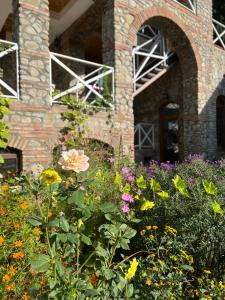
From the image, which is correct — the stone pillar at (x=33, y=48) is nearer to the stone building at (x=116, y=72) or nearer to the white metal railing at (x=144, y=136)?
the stone building at (x=116, y=72)

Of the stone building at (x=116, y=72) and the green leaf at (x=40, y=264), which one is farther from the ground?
the stone building at (x=116, y=72)

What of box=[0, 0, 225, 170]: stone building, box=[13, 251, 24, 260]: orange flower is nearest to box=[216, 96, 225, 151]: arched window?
box=[0, 0, 225, 170]: stone building

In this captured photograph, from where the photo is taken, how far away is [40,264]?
5.03 ft

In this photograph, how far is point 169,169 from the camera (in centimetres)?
393

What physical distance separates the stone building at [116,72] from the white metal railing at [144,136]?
4 centimetres

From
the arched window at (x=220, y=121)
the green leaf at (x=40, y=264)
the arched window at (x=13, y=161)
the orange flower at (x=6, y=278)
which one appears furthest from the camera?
the arched window at (x=220, y=121)

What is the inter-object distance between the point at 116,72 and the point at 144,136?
15.6ft

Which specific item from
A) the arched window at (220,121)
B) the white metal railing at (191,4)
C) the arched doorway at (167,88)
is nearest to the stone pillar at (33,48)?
the arched doorway at (167,88)

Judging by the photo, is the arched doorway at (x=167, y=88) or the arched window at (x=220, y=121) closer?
the arched doorway at (x=167, y=88)

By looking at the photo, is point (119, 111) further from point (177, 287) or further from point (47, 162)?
point (177, 287)

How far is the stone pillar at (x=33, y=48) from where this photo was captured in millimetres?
5148

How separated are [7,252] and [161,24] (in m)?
7.57

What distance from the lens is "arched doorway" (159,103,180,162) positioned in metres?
11.3

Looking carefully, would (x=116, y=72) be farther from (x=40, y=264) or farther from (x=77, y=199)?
(x=40, y=264)
